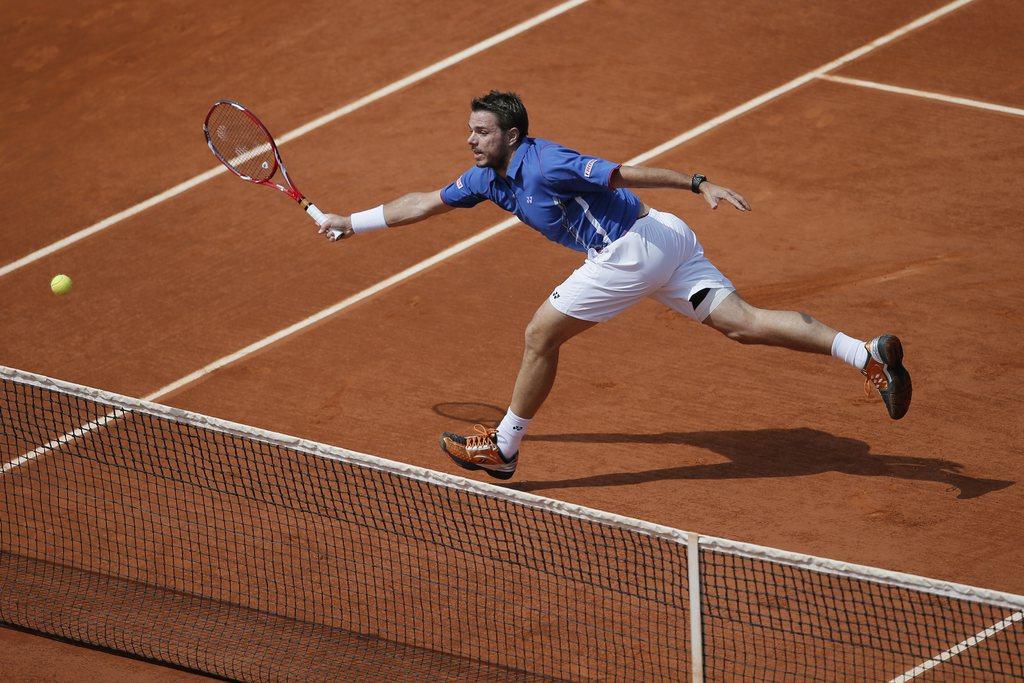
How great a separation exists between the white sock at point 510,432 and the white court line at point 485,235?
2560 millimetres

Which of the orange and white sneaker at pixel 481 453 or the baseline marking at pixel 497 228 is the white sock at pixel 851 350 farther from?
the baseline marking at pixel 497 228

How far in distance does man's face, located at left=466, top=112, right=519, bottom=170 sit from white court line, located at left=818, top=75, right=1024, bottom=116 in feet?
19.6

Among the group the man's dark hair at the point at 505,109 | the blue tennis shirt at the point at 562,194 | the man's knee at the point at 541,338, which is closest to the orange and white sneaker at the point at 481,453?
the man's knee at the point at 541,338

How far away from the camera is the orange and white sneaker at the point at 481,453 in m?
7.91

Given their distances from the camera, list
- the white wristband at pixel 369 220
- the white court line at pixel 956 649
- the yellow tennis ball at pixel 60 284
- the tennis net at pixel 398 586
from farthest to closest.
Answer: the yellow tennis ball at pixel 60 284, the white wristband at pixel 369 220, the tennis net at pixel 398 586, the white court line at pixel 956 649

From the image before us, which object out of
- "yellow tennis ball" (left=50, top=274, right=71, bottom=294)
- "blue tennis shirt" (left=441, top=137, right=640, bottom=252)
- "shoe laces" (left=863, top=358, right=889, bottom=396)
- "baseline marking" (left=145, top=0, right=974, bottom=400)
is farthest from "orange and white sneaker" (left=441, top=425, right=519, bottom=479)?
"yellow tennis ball" (left=50, top=274, right=71, bottom=294)

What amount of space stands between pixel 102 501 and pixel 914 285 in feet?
18.0

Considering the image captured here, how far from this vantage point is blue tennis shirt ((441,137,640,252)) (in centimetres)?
730

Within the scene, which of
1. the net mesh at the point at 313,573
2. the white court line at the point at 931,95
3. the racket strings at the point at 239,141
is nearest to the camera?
the net mesh at the point at 313,573

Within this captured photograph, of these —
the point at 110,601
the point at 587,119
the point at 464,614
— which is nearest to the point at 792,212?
the point at 587,119

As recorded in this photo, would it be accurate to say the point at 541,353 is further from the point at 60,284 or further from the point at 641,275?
the point at 60,284

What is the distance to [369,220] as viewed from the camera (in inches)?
322

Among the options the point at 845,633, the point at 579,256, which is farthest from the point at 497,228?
the point at 845,633

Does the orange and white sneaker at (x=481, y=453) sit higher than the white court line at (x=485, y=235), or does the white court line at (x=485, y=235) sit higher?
the white court line at (x=485, y=235)
